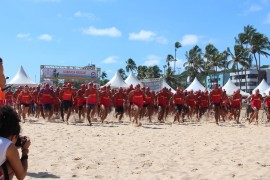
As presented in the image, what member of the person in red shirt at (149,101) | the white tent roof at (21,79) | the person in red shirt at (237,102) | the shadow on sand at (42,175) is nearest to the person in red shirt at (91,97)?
the person in red shirt at (149,101)

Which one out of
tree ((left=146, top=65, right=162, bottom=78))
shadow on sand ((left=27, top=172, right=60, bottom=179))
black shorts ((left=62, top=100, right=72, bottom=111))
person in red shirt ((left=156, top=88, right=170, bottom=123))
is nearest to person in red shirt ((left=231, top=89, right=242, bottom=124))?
person in red shirt ((left=156, top=88, right=170, bottom=123))

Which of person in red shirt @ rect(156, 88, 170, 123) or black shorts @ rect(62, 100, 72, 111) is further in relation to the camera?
person in red shirt @ rect(156, 88, 170, 123)

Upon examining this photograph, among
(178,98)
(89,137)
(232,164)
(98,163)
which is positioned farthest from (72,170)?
(178,98)

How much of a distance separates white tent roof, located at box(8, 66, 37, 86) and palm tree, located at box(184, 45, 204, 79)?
177 feet

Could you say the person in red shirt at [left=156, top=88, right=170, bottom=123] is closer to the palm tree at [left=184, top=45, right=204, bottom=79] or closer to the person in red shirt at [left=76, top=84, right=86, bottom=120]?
the person in red shirt at [left=76, top=84, right=86, bottom=120]

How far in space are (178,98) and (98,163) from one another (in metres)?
10.2

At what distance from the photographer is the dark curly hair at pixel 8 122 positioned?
2723mm

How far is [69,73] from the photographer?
3875 centimetres

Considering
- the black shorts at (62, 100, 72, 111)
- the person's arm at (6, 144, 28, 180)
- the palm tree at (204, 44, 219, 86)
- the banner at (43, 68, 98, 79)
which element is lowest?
the person's arm at (6, 144, 28, 180)

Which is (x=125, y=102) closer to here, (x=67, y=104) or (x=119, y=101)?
(x=119, y=101)

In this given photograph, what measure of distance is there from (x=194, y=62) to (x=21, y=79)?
56.0 m

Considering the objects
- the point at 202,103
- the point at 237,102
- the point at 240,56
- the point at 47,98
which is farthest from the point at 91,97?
the point at 240,56

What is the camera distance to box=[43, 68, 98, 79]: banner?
37.1 m

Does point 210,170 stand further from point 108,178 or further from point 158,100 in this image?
point 158,100
